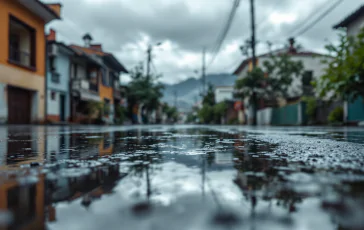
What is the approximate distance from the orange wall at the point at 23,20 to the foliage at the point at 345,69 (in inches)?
432

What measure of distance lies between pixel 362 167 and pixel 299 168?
197 mm

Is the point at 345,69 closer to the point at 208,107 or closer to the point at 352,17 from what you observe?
the point at 352,17

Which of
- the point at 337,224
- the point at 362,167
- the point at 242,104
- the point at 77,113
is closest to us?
the point at 337,224

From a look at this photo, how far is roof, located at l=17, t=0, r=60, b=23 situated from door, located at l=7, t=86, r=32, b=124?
11.4 feet

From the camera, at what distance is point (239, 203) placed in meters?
0.52

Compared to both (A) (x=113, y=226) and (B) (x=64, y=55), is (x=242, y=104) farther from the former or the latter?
(A) (x=113, y=226)

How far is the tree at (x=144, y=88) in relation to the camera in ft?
90.6

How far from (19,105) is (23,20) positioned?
3600 millimetres

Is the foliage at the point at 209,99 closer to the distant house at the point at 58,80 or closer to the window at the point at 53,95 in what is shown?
the distant house at the point at 58,80

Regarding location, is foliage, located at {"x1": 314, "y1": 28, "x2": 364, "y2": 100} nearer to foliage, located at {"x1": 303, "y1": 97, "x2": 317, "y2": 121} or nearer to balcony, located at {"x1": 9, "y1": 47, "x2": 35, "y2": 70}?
foliage, located at {"x1": 303, "y1": 97, "x2": 317, "y2": 121}

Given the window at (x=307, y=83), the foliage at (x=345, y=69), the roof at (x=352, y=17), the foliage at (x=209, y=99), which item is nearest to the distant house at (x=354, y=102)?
the roof at (x=352, y=17)

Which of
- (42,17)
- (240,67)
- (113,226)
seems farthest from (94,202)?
(240,67)

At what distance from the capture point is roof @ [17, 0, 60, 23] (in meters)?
11.2

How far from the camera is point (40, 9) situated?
39.5 feet
